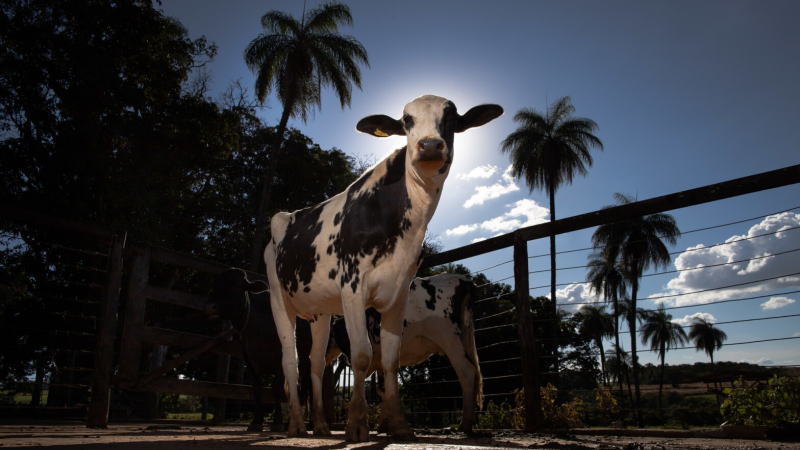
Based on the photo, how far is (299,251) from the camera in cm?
478

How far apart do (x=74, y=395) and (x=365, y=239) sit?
694 inches

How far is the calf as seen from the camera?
6.91 meters

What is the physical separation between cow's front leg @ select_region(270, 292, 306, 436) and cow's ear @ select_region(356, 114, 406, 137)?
1.81m

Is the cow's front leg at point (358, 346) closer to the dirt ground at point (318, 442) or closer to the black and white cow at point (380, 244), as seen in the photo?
the black and white cow at point (380, 244)

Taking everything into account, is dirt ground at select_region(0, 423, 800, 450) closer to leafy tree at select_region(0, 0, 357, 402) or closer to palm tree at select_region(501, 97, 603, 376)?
leafy tree at select_region(0, 0, 357, 402)

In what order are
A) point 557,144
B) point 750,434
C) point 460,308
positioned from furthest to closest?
point 557,144
point 460,308
point 750,434

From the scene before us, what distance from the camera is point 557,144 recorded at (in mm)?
31391

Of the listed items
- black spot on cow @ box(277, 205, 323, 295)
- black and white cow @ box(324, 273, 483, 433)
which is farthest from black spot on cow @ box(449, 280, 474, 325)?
black spot on cow @ box(277, 205, 323, 295)

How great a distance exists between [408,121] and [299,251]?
1581 mm

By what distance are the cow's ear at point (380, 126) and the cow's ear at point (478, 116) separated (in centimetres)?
51

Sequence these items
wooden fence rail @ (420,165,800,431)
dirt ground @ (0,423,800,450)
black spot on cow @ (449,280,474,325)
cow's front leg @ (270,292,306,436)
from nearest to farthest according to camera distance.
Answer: dirt ground @ (0,423,800,450)
wooden fence rail @ (420,165,800,431)
cow's front leg @ (270,292,306,436)
black spot on cow @ (449,280,474,325)

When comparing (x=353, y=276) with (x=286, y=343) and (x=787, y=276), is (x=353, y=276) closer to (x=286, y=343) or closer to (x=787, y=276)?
(x=286, y=343)

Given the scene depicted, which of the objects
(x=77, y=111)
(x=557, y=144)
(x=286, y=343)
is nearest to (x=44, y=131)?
(x=77, y=111)

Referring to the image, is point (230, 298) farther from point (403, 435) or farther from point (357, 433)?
point (403, 435)
